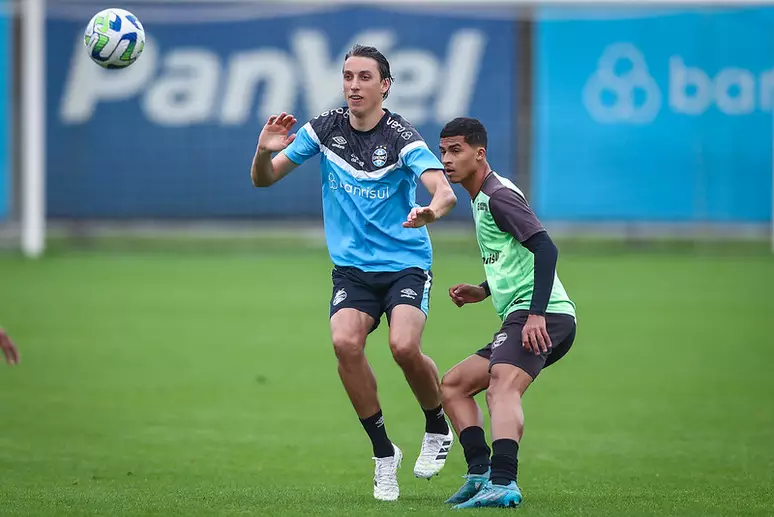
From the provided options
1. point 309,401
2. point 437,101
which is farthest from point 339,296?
point 437,101

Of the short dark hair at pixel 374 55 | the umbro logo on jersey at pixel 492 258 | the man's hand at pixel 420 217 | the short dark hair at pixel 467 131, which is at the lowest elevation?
the umbro logo on jersey at pixel 492 258

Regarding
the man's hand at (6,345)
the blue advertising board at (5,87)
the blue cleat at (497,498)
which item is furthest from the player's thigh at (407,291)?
the blue advertising board at (5,87)

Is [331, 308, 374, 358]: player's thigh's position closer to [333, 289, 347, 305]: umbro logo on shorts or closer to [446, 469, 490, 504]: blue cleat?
[333, 289, 347, 305]: umbro logo on shorts

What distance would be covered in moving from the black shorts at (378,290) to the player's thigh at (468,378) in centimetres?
50

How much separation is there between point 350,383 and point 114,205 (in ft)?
58.5

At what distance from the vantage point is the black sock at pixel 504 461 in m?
6.70

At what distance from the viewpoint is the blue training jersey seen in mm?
7609

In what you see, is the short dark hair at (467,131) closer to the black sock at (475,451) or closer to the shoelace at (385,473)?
the black sock at (475,451)

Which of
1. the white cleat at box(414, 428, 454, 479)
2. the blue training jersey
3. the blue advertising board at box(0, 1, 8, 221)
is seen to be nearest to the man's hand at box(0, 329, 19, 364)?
the blue training jersey

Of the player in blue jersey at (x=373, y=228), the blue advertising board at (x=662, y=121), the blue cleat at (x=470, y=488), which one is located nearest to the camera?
the blue cleat at (x=470, y=488)

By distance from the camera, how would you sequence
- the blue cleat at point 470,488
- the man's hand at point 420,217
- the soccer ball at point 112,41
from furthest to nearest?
the soccer ball at point 112,41, the blue cleat at point 470,488, the man's hand at point 420,217

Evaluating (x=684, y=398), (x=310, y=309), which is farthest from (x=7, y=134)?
(x=684, y=398)

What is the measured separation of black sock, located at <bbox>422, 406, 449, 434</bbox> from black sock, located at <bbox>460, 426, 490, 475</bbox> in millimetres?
533

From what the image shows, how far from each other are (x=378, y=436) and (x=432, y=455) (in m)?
0.39
